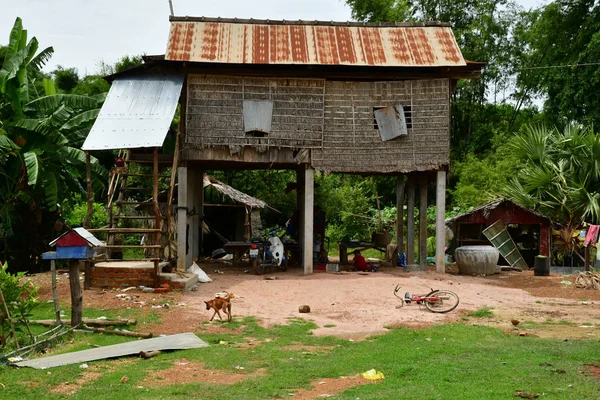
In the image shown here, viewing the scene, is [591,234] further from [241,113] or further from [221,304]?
[221,304]

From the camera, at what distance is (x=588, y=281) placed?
16922mm

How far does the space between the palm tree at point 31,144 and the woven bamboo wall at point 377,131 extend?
21.7 feet

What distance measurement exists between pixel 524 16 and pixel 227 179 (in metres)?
18.8

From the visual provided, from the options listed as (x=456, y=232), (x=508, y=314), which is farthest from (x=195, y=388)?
(x=456, y=232)

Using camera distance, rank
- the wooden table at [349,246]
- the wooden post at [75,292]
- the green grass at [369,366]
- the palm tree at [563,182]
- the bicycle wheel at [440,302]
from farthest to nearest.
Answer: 1. the palm tree at [563,182]
2. the wooden table at [349,246]
3. the bicycle wheel at [440,302]
4. the wooden post at [75,292]
5. the green grass at [369,366]

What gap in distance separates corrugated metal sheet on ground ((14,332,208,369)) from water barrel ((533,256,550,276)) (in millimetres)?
13558

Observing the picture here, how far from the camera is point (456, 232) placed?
24.4 m

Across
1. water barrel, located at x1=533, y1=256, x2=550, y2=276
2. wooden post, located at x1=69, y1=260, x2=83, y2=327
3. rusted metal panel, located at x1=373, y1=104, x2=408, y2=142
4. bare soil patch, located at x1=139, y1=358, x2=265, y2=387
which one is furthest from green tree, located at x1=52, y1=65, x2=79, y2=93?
bare soil patch, located at x1=139, y1=358, x2=265, y2=387

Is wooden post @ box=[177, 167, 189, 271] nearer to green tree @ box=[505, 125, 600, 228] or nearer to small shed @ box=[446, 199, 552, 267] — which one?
small shed @ box=[446, 199, 552, 267]

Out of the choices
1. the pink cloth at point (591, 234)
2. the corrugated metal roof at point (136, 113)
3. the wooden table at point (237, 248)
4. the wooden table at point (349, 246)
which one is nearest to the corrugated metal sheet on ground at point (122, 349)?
the corrugated metal roof at point (136, 113)

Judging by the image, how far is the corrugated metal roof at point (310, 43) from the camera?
18.3 m

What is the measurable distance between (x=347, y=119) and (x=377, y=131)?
2.98 feet

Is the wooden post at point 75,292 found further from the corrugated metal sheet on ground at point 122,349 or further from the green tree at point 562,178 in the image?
the green tree at point 562,178

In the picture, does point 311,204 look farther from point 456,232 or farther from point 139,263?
point 456,232
